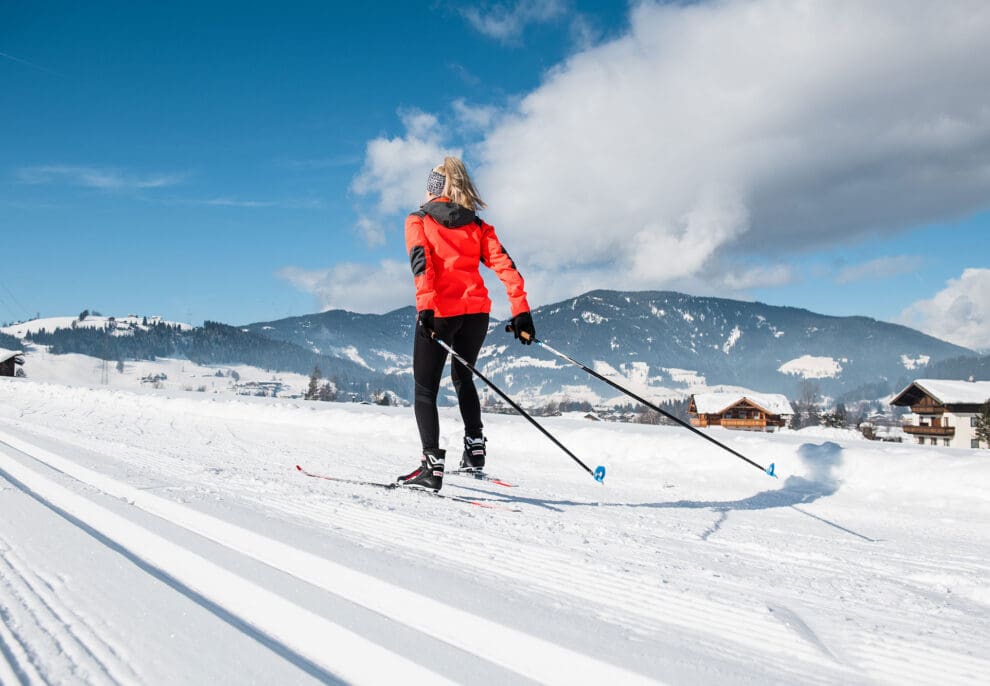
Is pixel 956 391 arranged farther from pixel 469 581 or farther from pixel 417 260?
pixel 469 581

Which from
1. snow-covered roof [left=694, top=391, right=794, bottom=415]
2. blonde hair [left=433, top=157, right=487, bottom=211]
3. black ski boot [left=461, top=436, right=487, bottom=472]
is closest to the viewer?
blonde hair [left=433, top=157, right=487, bottom=211]

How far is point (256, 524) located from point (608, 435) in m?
5.10

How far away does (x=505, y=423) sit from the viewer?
795 cm

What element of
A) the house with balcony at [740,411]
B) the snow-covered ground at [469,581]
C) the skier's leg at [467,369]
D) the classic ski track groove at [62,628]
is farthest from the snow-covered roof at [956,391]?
the classic ski track groove at [62,628]

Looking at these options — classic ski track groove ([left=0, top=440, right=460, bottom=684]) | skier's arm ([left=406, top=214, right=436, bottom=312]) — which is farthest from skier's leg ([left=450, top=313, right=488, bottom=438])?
classic ski track groove ([left=0, top=440, right=460, bottom=684])

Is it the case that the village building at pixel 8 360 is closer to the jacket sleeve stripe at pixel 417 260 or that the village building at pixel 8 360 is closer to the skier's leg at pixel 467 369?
the skier's leg at pixel 467 369

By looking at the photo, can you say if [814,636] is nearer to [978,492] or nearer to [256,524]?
[256,524]

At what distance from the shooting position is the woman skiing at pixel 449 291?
13.0 feet

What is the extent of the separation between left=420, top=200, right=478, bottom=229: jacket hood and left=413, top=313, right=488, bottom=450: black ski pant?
67 centimetres

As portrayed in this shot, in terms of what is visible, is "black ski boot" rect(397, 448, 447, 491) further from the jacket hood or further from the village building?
the village building

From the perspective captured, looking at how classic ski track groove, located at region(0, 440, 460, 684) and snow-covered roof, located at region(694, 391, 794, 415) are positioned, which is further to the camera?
snow-covered roof, located at region(694, 391, 794, 415)

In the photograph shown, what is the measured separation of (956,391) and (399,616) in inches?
2118

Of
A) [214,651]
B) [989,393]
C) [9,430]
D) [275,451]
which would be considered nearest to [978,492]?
[214,651]

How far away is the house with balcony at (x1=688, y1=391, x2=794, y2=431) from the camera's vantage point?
62.3 meters
